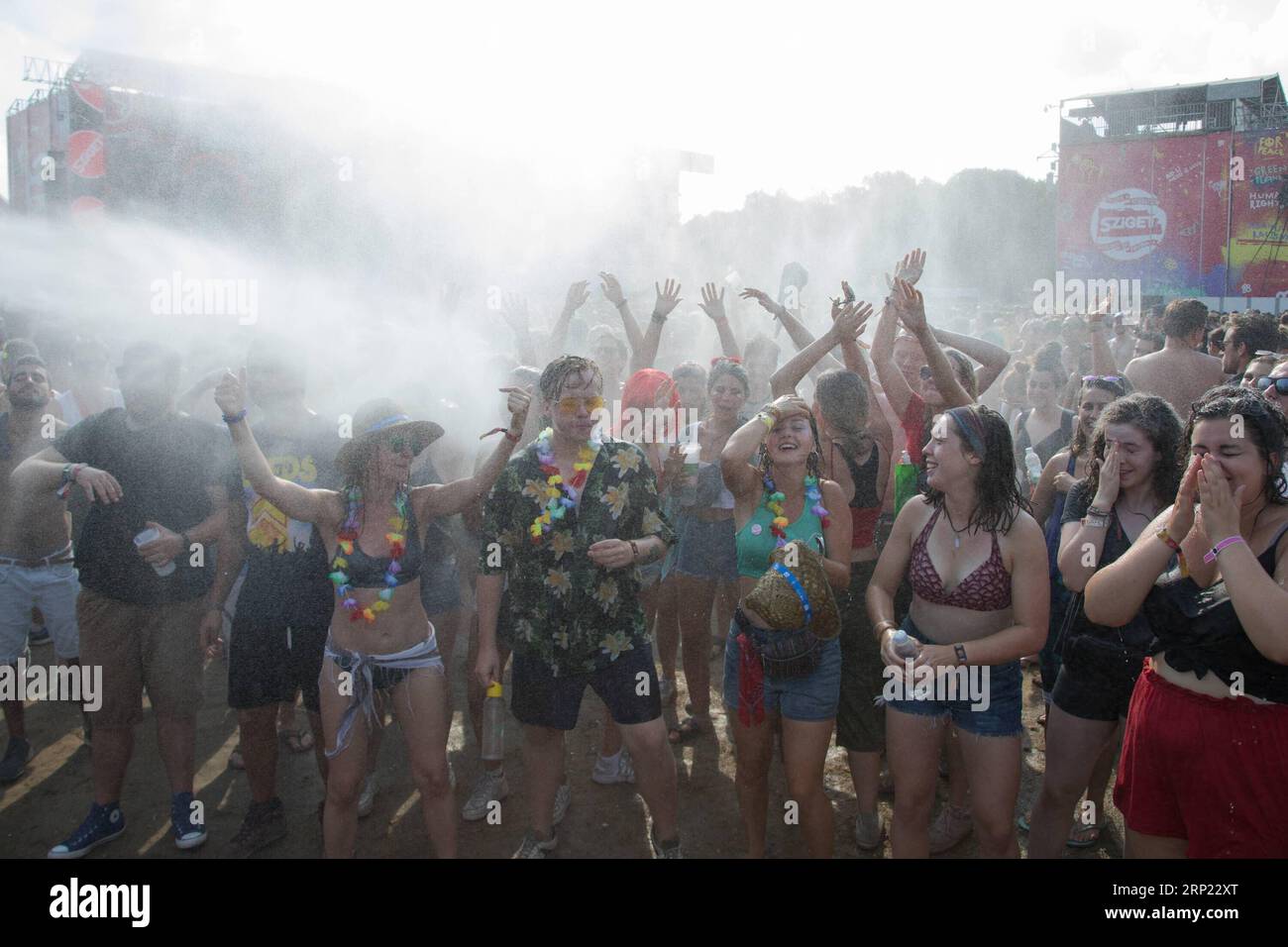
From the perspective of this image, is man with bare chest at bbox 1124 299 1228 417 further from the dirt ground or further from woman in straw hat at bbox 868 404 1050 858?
woman in straw hat at bbox 868 404 1050 858

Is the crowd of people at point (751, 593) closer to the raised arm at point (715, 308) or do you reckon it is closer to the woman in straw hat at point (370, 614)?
the woman in straw hat at point (370, 614)

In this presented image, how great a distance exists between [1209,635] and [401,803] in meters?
3.42

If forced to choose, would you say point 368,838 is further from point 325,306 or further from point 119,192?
point 119,192

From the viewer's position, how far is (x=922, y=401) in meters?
4.21

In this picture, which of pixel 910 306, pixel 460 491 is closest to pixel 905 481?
pixel 910 306

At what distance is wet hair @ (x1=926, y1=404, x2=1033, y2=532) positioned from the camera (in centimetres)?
288

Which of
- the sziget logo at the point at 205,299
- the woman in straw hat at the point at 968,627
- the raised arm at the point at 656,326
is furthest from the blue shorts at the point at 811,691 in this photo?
the sziget logo at the point at 205,299

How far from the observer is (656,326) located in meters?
5.29

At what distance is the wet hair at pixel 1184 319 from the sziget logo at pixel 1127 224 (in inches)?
965

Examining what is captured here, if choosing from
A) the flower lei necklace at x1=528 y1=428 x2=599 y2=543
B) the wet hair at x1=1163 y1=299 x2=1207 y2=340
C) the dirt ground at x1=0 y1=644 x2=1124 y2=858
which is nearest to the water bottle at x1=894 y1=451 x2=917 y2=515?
the dirt ground at x1=0 y1=644 x2=1124 y2=858

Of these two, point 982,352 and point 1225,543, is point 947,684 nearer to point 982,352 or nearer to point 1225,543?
point 1225,543

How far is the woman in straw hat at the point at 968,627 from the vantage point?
274cm

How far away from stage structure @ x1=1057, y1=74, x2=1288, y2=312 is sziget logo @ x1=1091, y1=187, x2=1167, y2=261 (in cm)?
3
